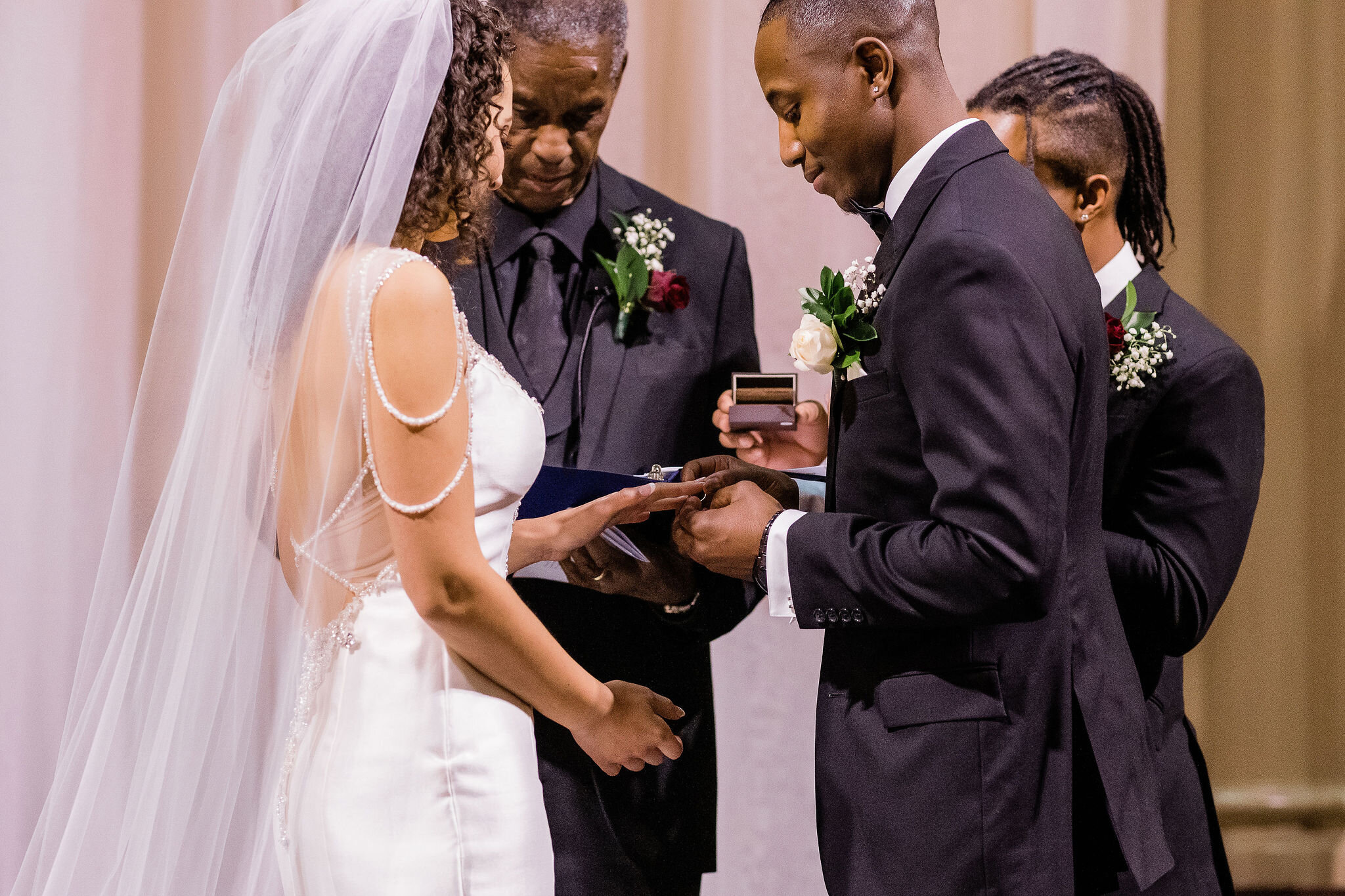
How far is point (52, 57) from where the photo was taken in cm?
251

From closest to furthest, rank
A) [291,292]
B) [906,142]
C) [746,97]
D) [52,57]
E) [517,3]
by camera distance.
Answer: [291,292], [906,142], [517,3], [52,57], [746,97]

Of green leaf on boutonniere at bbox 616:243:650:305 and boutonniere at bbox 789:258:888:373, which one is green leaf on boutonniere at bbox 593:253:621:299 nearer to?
green leaf on boutonniere at bbox 616:243:650:305

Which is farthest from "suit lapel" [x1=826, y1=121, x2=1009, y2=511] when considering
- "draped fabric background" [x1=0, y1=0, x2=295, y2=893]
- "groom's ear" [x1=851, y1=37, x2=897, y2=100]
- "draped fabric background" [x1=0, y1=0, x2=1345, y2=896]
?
"draped fabric background" [x1=0, y1=0, x2=295, y2=893]

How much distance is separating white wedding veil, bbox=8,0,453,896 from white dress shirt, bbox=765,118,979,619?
562 mm

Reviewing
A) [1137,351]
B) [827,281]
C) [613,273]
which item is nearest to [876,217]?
[827,281]

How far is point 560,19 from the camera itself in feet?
6.54

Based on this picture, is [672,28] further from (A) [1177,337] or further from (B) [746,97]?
(A) [1177,337]

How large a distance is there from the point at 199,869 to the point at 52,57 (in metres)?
2.01

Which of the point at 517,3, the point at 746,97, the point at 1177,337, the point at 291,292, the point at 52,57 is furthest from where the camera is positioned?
the point at 746,97

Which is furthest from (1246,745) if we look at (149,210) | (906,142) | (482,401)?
(149,210)

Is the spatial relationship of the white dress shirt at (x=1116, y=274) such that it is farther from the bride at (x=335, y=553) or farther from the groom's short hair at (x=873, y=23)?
the bride at (x=335, y=553)

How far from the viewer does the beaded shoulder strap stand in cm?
121

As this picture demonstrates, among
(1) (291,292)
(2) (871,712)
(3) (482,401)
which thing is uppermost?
(1) (291,292)

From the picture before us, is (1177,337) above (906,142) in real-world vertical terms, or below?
below
